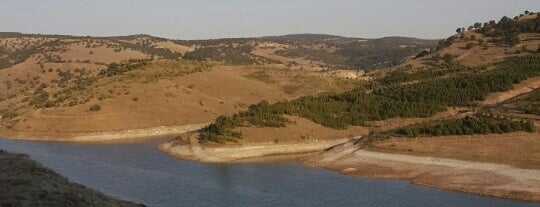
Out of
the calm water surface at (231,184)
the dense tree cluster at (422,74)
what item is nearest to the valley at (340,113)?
the dense tree cluster at (422,74)

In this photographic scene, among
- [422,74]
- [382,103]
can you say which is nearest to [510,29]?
[422,74]

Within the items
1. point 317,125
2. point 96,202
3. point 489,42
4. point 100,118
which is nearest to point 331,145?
point 317,125

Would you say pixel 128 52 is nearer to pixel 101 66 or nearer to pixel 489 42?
pixel 101 66

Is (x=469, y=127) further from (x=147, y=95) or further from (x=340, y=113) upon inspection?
(x=147, y=95)

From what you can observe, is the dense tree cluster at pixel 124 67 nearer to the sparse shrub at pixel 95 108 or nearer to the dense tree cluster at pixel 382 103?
the sparse shrub at pixel 95 108

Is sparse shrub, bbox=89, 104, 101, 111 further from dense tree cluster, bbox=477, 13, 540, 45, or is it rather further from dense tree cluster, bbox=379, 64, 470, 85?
dense tree cluster, bbox=477, 13, 540, 45

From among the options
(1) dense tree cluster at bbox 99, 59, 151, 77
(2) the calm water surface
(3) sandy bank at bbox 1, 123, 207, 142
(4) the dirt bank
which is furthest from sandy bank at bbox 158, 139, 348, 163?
(1) dense tree cluster at bbox 99, 59, 151, 77
